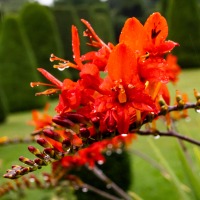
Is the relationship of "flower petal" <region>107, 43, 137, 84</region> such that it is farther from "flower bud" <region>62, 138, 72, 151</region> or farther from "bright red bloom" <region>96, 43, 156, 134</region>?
"flower bud" <region>62, 138, 72, 151</region>

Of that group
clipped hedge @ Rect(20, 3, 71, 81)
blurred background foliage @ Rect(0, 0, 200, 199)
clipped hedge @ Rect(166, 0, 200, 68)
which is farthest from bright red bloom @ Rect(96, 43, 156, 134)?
clipped hedge @ Rect(166, 0, 200, 68)

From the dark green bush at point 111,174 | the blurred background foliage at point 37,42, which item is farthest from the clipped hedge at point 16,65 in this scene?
the dark green bush at point 111,174

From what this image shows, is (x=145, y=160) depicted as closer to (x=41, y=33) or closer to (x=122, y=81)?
(x=122, y=81)

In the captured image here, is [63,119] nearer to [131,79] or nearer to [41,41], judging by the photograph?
[131,79]

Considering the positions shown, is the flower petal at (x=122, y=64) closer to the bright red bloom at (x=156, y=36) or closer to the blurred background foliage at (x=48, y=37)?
the bright red bloom at (x=156, y=36)

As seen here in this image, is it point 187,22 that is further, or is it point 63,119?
point 187,22

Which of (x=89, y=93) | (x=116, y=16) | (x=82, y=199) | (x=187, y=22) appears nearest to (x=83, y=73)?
(x=89, y=93)
